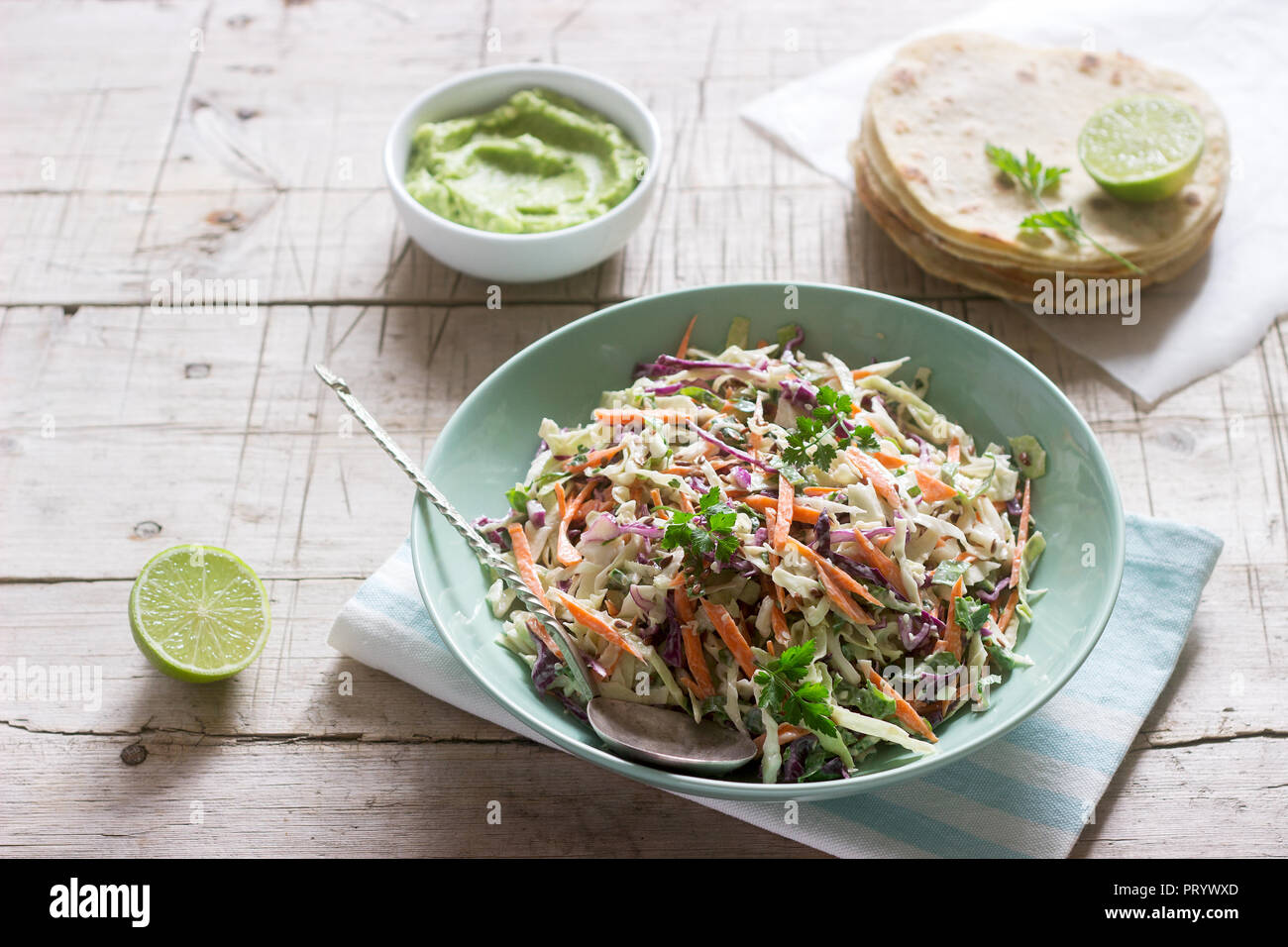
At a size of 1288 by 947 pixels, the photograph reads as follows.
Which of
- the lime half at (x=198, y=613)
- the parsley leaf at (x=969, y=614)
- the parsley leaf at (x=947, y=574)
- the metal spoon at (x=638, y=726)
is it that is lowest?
the lime half at (x=198, y=613)

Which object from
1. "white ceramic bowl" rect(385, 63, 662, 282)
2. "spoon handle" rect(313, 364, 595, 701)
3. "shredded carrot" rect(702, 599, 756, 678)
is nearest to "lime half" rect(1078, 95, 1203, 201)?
"white ceramic bowl" rect(385, 63, 662, 282)

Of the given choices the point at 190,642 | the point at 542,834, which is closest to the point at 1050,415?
the point at 542,834

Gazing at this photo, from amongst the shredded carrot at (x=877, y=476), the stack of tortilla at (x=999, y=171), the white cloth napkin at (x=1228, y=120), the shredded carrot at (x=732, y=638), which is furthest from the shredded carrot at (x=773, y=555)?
the white cloth napkin at (x=1228, y=120)

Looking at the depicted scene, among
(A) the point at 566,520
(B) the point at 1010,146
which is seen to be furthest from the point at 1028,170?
(A) the point at 566,520

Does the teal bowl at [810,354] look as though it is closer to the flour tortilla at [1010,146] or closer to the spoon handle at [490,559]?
the spoon handle at [490,559]

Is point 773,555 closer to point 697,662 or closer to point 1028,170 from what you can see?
point 697,662
